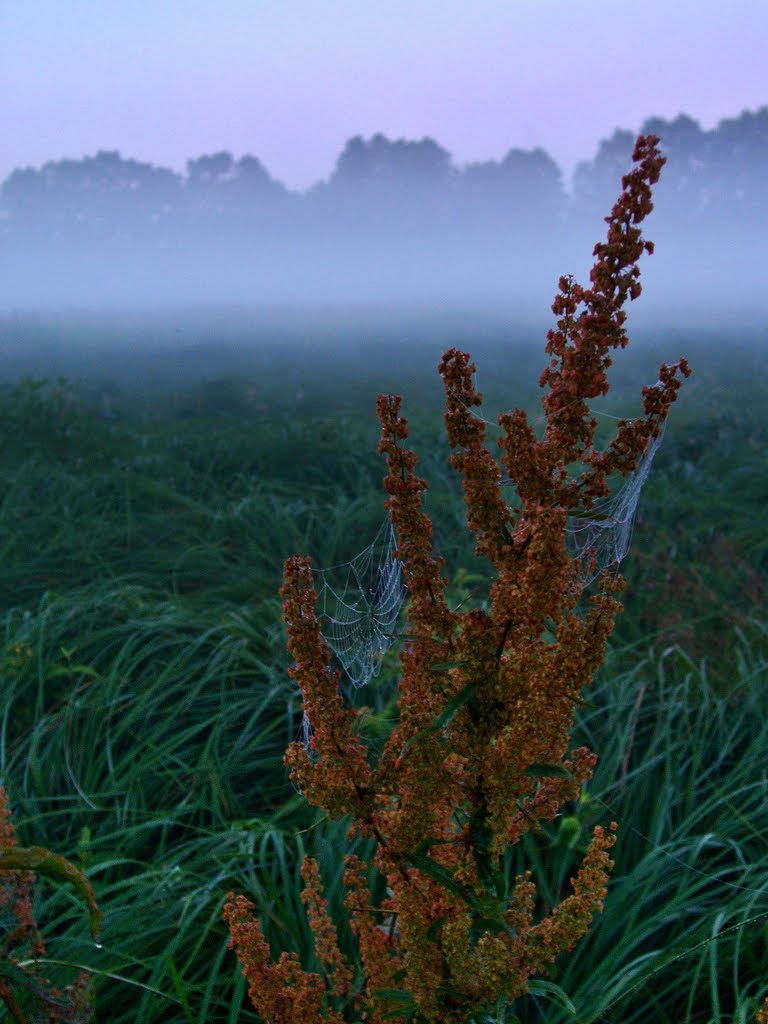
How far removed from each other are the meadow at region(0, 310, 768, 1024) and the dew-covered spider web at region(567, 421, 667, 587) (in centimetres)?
68

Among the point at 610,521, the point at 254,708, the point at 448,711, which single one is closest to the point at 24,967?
the point at 448,711

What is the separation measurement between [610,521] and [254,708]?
2.46 m

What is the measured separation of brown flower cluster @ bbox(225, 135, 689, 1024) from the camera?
41.0 inches

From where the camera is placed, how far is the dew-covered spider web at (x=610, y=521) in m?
1.16

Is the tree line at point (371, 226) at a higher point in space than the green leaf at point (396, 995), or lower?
higher

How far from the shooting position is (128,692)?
11.1 feet

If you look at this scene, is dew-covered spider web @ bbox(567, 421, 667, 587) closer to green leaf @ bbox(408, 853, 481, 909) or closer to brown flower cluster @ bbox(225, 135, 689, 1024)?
brown flower cluster @ bbox(225, 135, 689, 1024)

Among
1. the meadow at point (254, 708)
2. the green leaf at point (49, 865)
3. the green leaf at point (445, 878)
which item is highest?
the green leaf at point (49, 865)

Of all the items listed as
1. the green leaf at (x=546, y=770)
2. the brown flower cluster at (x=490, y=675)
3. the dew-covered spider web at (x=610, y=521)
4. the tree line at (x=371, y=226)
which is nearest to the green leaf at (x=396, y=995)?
the brown flower cluster at (x=490, y=675)

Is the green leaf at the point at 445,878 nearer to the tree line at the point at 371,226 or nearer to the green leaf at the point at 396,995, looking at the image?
the green leaf at the point at 396,995

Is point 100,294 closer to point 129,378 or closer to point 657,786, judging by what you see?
point 129,378

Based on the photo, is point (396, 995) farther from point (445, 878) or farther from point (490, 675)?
point (490, 675)

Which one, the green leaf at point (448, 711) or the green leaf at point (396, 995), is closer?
the green leaf at point (448, 711)

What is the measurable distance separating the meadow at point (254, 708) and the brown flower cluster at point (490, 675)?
220 mm
